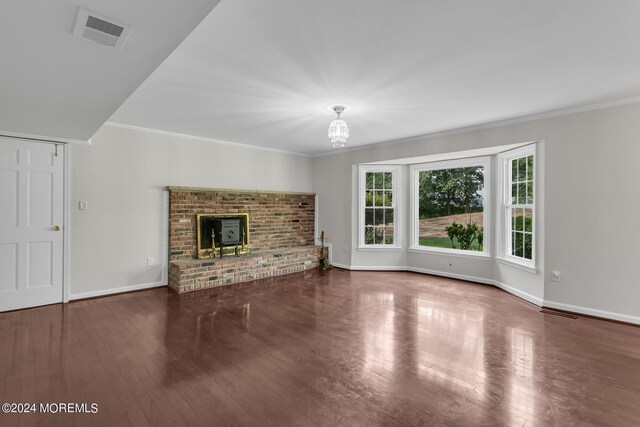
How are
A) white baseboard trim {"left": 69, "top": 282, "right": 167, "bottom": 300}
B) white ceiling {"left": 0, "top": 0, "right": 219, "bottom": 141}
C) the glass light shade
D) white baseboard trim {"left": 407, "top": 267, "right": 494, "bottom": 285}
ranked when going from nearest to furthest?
white ceiling {"left": 0, "top": 0, "right": 219, "bottom": 141} < the glass light shade < white baseboard trim {"left": 69, "top": 282, "right": 167, "bottom": 300} < white baseboard trim {"left": 407, "top": 267, "right": 494, "bottom": 285}

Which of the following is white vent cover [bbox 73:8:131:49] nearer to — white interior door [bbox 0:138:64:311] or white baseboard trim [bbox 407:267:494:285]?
white interior door [bbox 0:138:64:311]

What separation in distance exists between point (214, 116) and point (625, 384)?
4.93m

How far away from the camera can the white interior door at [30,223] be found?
12.8 ft

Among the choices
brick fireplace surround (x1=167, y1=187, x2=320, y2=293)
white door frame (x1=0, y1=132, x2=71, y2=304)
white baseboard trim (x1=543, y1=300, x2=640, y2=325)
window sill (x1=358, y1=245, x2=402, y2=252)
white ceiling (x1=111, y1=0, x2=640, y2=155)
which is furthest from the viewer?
window sill (x1=358, y1=245, x2=402, y2=252)

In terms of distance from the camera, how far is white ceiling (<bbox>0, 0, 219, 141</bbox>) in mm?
1495

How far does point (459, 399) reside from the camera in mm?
2172

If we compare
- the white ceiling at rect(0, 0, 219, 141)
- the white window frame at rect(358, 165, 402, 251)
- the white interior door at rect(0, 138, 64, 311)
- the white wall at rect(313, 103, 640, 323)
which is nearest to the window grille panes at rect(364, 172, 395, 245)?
the white window frame at rect(358, 165, 402, 251)

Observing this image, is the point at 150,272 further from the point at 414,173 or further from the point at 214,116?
the point at 414,173

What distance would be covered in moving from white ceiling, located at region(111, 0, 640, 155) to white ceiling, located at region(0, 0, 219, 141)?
0.45 meters

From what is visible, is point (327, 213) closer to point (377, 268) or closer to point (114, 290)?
point (377, 268)

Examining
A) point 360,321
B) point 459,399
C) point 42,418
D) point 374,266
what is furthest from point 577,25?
point 374,266

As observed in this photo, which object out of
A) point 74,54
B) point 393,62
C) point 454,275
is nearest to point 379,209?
point 454,275

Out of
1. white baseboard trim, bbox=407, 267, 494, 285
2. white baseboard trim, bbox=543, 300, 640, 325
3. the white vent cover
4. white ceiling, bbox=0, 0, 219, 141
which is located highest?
white ceiling, bbox=0, 0, 219, 141

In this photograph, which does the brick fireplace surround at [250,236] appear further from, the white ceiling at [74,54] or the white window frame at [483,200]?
the white ceiling at [74,54]
